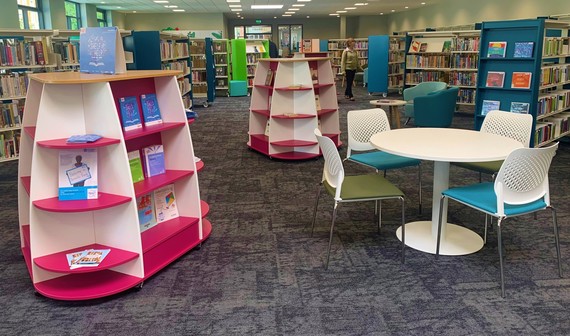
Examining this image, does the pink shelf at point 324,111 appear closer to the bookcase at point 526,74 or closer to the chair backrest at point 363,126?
the bookcase at point 526,74

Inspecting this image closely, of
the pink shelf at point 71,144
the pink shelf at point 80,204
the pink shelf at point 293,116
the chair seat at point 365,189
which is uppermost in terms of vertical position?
the pink shelf at point 71,144

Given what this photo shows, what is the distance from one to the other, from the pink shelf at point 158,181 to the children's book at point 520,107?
4571mm

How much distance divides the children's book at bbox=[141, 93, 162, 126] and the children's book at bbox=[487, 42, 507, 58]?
15.4ft

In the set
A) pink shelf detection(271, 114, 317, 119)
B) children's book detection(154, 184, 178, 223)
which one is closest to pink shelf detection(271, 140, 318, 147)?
pink shelf detection(271, 114, 317, 119)

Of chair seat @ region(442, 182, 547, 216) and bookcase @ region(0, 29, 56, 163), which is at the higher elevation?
bookcase @ region(0, 29, 56, 163)

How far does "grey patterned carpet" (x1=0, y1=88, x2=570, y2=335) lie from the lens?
2639mm

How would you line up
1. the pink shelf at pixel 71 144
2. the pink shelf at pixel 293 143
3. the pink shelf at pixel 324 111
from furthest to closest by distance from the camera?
1. the pink shelf at pixel 324 111
2. the pink shelf at pixel 293 143
3. the pink shelf at pixel 71 144

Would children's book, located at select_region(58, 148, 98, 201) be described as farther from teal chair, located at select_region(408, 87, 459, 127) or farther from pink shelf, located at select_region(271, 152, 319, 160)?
teal chair, located at select_region(408, 87, 459, 127)

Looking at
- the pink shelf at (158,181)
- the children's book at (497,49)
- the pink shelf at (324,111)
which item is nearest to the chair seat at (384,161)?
the pink shelf at (158,181)

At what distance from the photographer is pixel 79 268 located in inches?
113

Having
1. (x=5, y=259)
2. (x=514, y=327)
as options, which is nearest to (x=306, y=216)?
(x=514, y=327)

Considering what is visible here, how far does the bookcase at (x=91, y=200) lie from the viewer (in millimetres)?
2852

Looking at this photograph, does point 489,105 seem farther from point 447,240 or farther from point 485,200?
point 485,200

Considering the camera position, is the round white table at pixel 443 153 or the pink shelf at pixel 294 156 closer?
the round white table at pixel 443 153
